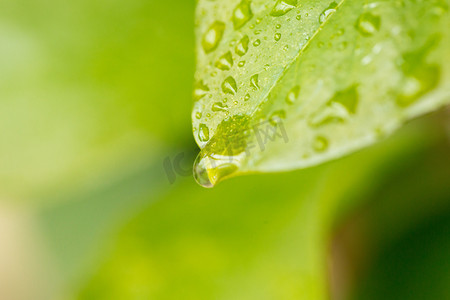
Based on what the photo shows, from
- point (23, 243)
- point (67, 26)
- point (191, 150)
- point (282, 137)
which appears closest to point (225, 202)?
point (191, 150)

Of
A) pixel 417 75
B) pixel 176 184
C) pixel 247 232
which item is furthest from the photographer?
pixel 176 184

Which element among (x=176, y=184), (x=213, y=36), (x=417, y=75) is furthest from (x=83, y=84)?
(x=417, y=75)

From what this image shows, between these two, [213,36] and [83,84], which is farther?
[83,84]

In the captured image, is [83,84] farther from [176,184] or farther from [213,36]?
[213,36]

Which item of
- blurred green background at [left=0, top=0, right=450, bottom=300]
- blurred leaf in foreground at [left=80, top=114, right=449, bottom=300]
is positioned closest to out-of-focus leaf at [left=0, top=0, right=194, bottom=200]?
blurred green background at [left=0, top=0, right=450, bottom=300]

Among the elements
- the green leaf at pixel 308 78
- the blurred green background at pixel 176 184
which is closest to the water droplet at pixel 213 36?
the green leaf at pixel 308 78

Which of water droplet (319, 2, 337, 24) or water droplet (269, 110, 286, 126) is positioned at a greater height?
water droplet (319, 2, 337, 24)

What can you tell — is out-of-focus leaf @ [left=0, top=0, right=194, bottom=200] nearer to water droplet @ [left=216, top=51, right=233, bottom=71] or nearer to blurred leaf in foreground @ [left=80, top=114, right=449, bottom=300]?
blurred leaf in foreground @ [left=80, top=114, right=449, bottom=300]

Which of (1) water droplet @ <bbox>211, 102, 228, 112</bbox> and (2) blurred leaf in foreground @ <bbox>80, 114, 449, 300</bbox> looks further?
(2) blurred leaf in foreground @ <bbox>80, 114, 449, 300</bbox>
